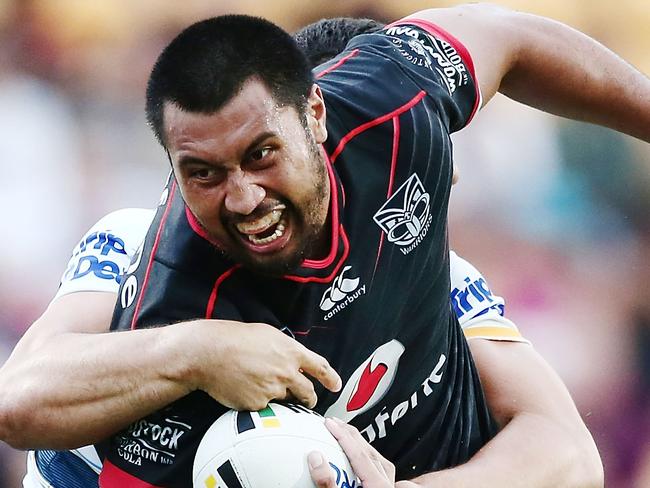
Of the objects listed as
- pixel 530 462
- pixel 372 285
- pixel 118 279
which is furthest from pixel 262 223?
pixel 530 462

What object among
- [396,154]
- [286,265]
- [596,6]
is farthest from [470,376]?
[596,6]

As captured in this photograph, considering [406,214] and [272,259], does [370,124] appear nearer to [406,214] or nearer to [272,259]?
[406,214]

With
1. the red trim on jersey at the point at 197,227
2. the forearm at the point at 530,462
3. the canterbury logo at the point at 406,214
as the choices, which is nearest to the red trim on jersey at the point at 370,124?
the canterbury logo at the point at 406,214

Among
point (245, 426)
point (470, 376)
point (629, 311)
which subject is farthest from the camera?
point (629, 311)

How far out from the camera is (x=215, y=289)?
1.99 metres

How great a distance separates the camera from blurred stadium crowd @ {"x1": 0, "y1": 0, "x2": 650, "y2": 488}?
3934 mm

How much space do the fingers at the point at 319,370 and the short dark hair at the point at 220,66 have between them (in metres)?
0.44

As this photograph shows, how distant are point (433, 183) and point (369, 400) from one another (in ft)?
1.55

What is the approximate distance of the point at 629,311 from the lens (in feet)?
13.8

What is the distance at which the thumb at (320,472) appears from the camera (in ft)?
5.96

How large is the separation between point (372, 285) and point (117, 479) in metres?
0.61

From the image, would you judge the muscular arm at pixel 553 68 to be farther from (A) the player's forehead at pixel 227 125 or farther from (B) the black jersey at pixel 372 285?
(A) the player's forehead at pixel 227 125

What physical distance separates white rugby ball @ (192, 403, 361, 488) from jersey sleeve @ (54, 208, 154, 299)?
2.14ft

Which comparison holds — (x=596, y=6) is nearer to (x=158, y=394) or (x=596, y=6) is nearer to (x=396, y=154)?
(x=396, y=154)
